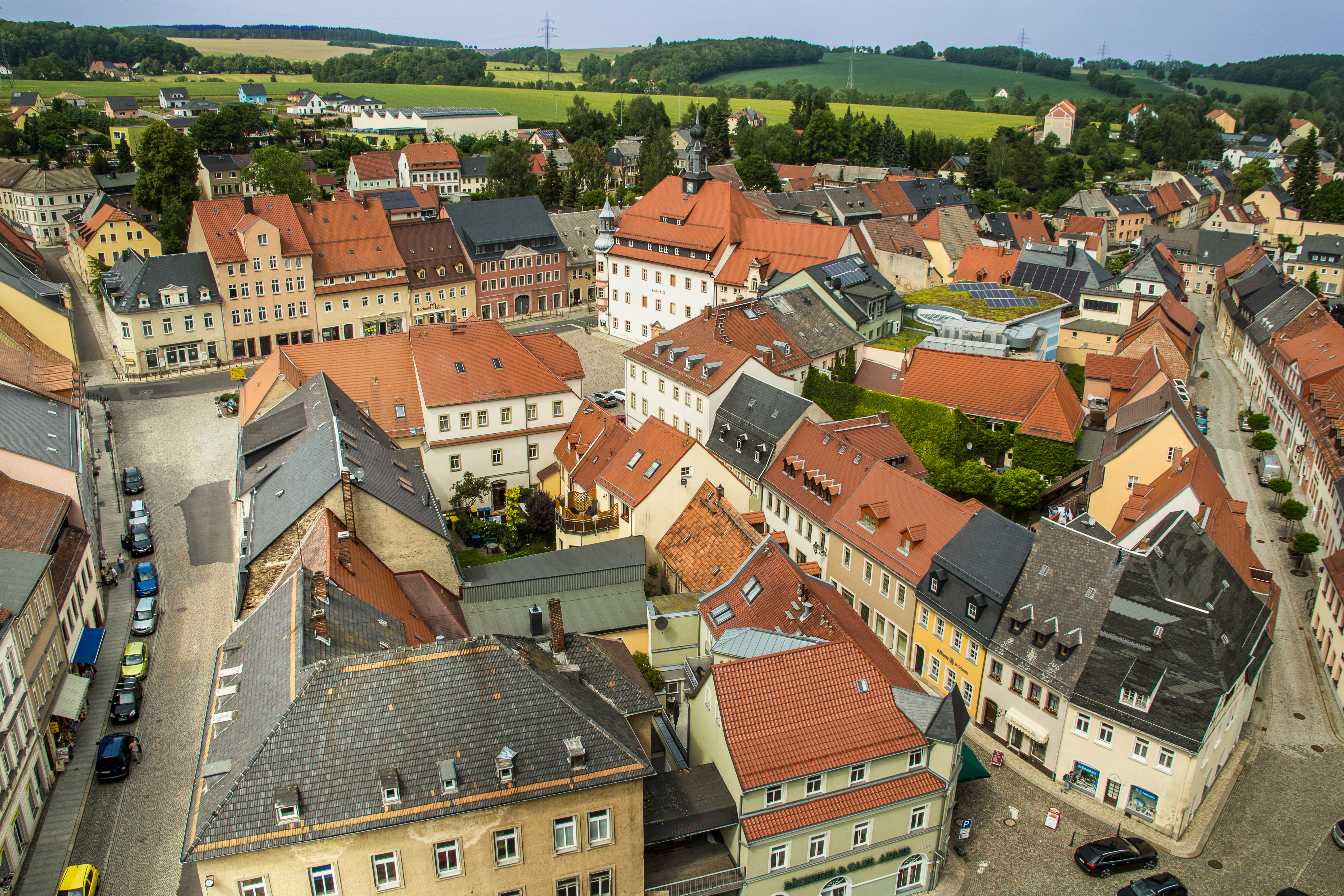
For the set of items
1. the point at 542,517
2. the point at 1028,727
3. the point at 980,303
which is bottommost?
the point at 1028,727

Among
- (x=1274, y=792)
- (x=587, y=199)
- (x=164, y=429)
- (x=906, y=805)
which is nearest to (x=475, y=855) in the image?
(x=906, y=805)

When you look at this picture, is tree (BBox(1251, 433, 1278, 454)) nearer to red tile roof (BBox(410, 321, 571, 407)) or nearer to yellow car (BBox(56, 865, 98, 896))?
red tile roof (BBox(410, 321, 571, 407))

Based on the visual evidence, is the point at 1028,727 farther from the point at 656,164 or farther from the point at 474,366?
the point at 656,164

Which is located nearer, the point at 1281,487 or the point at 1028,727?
the point at 1028,727

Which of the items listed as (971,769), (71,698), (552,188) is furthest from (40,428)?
(552,188)

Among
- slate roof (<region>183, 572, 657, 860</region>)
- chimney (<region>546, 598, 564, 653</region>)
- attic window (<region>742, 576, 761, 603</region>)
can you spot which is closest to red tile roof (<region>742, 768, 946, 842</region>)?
slate roof (<region>183, 572, 657, 860</region>)

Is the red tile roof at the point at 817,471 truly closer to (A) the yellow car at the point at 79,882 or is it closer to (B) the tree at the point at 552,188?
(A) the yellow car at the point at 79,882

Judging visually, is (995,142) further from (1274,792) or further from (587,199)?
(1274,792)
